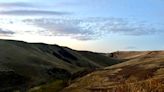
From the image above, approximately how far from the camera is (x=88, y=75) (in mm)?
178500

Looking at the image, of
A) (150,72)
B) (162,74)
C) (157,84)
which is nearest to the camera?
(157,84)

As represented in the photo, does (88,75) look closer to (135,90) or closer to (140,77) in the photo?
(140,77)

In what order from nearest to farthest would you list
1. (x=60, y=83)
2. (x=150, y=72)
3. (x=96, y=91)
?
(x=96, y=91), (x=150, y=72), (x=60, y=83)

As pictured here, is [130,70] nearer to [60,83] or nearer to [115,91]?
[60,83]

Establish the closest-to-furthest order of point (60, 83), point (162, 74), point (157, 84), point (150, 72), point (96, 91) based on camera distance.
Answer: point (157, 84) < point (96, 91) < point (162, 74) < point (150, 72) < point (60, 83)

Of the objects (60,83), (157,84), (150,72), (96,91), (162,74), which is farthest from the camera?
(60,83)

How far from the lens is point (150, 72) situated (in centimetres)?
16062

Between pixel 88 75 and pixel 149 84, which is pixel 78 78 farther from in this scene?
pixel 149 84

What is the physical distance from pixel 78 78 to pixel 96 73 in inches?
360

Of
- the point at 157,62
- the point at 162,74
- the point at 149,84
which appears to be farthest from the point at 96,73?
the point at 149,84

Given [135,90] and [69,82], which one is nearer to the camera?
[135,90]

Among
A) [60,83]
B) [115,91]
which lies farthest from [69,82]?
[115,91]

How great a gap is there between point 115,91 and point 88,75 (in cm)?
4728

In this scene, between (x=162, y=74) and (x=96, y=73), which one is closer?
(x=162, y=74)
